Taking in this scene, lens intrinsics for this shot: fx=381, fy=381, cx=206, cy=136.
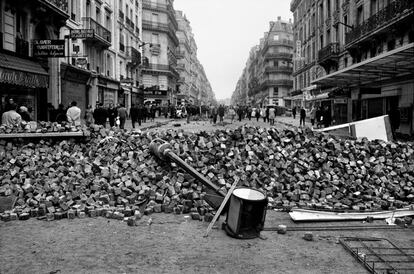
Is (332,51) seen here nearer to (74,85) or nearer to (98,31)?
(98,31)

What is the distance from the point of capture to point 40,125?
10789mm

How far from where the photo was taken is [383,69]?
63.0 feet

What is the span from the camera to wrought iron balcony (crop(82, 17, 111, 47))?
95.9 ft

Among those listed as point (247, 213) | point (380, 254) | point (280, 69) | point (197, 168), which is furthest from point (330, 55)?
point (280, 69)

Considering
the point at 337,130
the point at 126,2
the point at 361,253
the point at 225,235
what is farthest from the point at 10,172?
the point at 126,2

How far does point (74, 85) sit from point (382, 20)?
21696mm

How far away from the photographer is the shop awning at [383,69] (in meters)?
15.3

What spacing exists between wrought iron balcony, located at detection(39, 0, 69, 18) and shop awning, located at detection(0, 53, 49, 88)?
349 centimetres

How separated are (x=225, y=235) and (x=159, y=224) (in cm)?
121

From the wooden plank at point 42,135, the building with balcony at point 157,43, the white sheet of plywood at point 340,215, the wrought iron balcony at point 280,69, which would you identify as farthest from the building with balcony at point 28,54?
the wrought iron balcony at point 280,69

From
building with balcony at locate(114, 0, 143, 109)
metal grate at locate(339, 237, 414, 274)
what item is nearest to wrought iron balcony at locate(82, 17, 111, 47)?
building with balcony at locate(114, 0, 143, 109)

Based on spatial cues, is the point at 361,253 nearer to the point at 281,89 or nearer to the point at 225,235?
the point at 225,235

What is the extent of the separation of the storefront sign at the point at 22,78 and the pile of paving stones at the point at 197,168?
8.92 meters

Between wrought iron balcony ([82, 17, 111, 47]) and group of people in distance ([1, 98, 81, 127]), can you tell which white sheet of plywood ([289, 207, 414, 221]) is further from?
wrought iron balcony ([82, 17, 111, 47])
